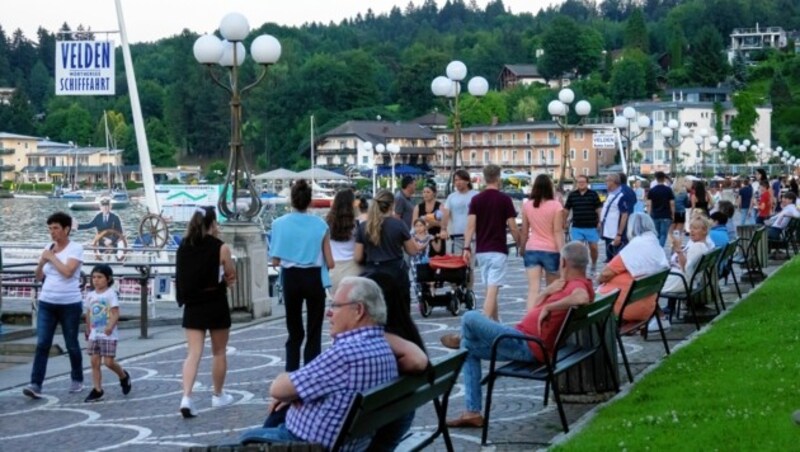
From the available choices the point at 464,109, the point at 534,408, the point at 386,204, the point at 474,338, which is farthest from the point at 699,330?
the point at 464,109

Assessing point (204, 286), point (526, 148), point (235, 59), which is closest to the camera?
point (204, 286)

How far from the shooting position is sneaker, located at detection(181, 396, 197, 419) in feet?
39.8

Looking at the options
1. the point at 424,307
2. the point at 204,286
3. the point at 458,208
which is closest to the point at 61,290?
the point at 204,286

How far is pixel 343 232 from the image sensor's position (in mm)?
15125

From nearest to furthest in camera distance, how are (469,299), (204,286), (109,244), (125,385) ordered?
1. (204,286)
2. (125,385)
3. (469,299)
4. (109,244)

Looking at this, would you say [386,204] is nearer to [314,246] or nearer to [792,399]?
[314,246]

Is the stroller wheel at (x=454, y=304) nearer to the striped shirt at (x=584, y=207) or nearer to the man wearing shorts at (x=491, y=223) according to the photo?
the man wearing shorts at (x=491, y=223)

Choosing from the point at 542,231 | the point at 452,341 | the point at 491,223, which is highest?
the point at 491,223

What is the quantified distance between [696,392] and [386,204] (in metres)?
5.45

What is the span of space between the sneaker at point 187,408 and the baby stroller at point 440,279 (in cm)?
817

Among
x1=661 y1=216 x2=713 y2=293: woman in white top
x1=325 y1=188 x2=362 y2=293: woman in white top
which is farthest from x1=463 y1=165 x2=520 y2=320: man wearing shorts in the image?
x1=661 y1=216 x2=713 y2=293: woman in white top

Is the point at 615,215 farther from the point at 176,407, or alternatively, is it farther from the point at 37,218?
the point at 37,218

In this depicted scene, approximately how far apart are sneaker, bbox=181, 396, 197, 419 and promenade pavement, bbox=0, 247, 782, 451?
10cm

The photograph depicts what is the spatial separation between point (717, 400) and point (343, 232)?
5.29 meters
